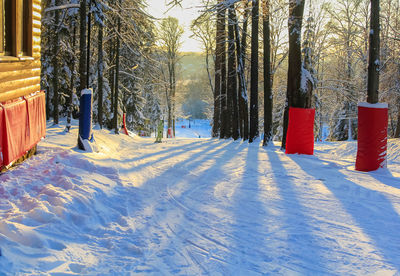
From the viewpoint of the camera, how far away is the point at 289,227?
13.8 ft

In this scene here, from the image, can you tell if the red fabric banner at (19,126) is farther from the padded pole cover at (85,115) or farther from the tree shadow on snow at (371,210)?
the tree shadow on snow at (371,210)

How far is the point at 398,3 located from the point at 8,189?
2855 centimetres

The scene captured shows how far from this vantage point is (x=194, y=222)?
15.0ft

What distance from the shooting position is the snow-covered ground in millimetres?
3246

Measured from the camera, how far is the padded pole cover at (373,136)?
7.64 metres

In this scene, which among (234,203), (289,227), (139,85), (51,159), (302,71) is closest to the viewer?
(289,227)

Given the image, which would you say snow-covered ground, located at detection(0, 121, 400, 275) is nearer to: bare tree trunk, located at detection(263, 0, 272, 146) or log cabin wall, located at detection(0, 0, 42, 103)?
log cabin wall, located at detection(0, 0, 42, 103)

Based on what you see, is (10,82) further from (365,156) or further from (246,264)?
(365,156)

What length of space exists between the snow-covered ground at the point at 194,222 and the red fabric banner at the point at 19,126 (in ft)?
1.28

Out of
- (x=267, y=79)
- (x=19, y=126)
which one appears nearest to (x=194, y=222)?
(x=19, y=126)

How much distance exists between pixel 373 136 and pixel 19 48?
8108 mm

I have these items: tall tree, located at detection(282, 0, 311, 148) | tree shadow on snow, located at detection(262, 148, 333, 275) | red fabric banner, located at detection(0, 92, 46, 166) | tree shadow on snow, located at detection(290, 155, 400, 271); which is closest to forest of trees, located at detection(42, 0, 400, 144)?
tall tree, located at detection(282, 0, 311, 148)

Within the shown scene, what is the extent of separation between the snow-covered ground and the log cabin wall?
63.8 inches

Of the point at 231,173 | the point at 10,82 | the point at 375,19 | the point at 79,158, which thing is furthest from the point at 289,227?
the point at 375,19
